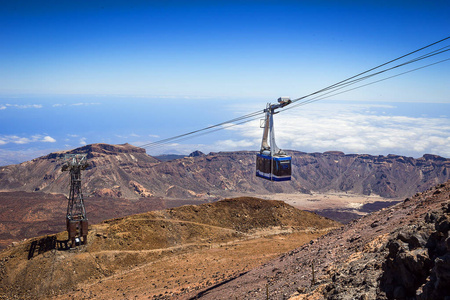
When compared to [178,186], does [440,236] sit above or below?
above

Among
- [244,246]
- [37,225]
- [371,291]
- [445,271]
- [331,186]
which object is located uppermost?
[445,271]

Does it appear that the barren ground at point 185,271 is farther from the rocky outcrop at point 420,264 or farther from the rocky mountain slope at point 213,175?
the rocky mountain slope at point 213,175

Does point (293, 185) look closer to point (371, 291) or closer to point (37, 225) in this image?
point (37, 225)

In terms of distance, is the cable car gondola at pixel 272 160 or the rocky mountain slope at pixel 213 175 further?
the rocky mountain slope at pixel 213 175

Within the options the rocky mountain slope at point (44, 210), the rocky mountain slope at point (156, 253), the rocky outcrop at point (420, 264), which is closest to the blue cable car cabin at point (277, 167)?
the rocky mountain slope at point (156, 253)

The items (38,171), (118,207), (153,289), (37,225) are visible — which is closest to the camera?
(153,289)

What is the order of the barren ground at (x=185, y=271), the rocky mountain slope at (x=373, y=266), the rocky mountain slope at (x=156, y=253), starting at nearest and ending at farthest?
the rocky mountain slope at (x=373, y=266), the barren ground at (x=185, y=271), the rocky mountain slope at (x=156, y=253)

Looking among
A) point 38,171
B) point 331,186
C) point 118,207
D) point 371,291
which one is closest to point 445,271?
point 371,291

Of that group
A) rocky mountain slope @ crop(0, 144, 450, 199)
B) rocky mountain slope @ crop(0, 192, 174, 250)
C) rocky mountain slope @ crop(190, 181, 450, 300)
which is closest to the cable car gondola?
rocky mountain slope @ crop(190, 181, 450, 300)
